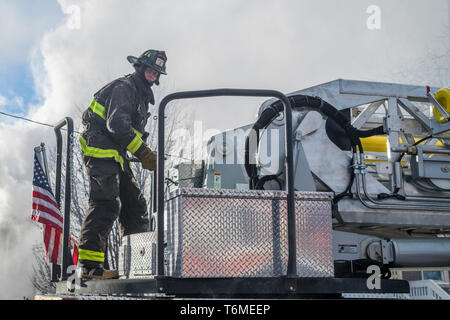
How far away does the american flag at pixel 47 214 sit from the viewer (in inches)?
185

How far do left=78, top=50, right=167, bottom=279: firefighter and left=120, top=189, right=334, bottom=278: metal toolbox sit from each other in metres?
0.80

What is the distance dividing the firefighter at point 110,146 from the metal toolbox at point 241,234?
2.63 ft

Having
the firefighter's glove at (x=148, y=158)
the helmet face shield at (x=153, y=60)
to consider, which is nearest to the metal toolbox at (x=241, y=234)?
the firefighter's glove at (x=148, y=158)

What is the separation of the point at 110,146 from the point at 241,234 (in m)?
1.44

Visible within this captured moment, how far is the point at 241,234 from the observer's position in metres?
3.27

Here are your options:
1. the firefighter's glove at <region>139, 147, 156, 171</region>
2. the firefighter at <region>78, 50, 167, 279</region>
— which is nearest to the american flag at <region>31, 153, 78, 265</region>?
the firefighter at <region>78, 50, 167, 279</region>

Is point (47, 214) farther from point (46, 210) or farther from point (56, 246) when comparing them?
point (56, 246)

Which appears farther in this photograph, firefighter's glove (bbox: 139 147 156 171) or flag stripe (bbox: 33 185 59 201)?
flag stripe (bbox: 33 185 59 201)

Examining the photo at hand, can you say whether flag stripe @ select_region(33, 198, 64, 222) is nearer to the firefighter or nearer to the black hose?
the firefighter

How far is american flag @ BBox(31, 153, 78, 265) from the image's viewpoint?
4695 millimetres

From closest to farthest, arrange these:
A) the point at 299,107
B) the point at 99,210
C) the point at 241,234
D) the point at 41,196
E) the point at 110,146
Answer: the point at 241,234, the point at 99,210, the point at 110,146, the point at 299,107, the point at 41,196

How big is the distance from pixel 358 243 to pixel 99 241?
1993mm

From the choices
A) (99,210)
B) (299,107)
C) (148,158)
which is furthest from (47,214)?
(299,107)

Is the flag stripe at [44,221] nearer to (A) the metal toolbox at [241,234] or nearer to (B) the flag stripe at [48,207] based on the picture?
(B) the flag stripe at [48,207]
